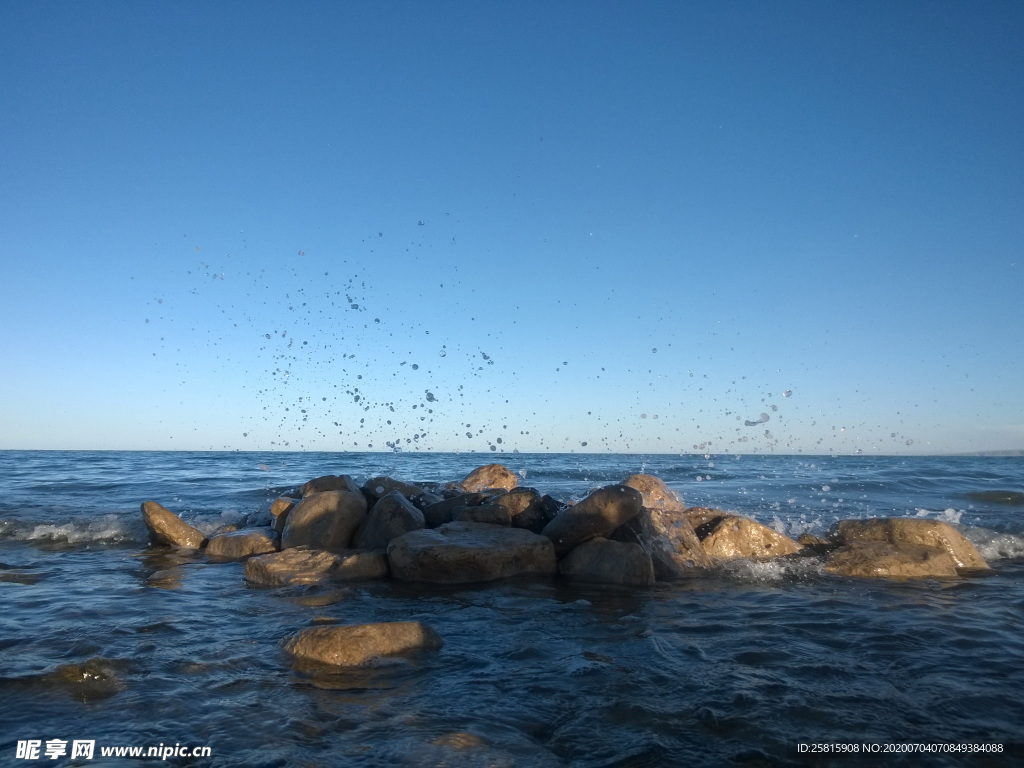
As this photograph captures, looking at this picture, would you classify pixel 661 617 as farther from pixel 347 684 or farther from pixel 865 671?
pixel 347 684

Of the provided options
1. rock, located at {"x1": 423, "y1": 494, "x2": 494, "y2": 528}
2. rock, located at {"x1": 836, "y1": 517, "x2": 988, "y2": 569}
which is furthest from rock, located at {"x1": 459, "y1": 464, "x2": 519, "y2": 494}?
rock, located at {"x1": 836, "y1": 517, "x2": 988, "y2": 569}

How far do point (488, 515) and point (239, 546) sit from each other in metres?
3.95

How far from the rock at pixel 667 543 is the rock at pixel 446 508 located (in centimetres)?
287

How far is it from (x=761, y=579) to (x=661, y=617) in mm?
2405

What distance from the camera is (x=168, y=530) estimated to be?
10180mm

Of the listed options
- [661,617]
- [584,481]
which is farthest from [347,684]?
[584,481]

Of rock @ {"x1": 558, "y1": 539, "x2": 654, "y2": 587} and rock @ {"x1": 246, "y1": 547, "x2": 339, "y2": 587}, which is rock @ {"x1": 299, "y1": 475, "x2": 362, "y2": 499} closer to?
rock @ {"x1": 246, "y1": 547, "x2": 339, "y2": 587}

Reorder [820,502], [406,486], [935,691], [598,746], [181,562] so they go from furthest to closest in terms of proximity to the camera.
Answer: [820,502] → [406,486] → [181,562] → [935,691] → [598,746]

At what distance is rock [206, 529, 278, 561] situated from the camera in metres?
9.38

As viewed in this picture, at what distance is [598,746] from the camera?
136 inches

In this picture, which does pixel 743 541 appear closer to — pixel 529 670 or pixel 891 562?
pixel 891 562

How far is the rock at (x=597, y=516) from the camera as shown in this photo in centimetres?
828

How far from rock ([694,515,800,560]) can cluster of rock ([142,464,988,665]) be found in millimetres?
15

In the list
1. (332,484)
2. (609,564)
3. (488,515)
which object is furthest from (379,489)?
(609,564)
